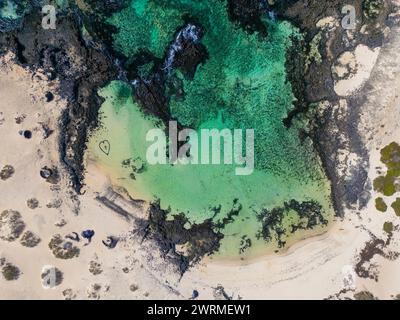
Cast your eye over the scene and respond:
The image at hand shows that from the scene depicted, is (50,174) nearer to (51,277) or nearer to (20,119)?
(20,119)

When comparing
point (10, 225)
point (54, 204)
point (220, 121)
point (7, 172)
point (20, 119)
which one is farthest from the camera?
point (220, 121)

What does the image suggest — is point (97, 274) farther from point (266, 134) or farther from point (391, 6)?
point (391, 6)

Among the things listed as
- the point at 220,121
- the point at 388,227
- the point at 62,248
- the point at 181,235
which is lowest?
the point at 62,248

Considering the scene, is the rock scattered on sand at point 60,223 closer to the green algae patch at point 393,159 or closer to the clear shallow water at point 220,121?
the clear shallow water at point 220,121

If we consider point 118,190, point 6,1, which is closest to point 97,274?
point 118,190

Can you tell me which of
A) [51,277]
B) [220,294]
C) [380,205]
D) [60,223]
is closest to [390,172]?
[380,205]

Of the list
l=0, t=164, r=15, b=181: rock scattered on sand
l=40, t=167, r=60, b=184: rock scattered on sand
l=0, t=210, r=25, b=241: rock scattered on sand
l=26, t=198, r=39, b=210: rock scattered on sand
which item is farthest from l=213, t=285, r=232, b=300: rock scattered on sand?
l=0, t=164, r=15, b=181: rock scattered on sand
